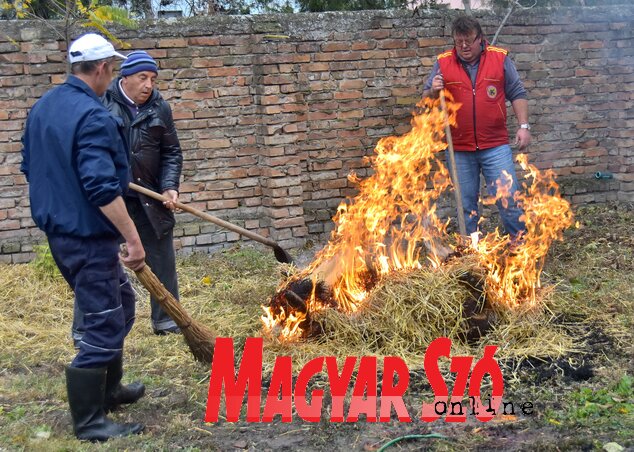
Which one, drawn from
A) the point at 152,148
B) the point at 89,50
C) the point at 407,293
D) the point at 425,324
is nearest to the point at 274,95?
the point at 152,148

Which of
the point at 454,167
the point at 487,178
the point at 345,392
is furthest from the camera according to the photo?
the point at 487,178

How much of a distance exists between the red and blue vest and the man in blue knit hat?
2638mm

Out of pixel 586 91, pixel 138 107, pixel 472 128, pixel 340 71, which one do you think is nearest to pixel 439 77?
pixel 472 128

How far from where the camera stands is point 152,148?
584 centimetres

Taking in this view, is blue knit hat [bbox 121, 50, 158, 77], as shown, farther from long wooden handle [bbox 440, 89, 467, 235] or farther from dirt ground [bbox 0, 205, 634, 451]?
long wooden handle [bbox 440, 89, 467, 235]

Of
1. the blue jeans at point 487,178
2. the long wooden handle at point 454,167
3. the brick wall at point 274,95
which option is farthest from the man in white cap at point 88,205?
the brick wall at point 274,95

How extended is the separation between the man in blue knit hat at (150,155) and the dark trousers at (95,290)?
1.38 meters

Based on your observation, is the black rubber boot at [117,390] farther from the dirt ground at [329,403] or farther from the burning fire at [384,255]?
the burning fire at [384,255]

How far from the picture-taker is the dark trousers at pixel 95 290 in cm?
412

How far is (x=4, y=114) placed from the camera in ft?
25.8

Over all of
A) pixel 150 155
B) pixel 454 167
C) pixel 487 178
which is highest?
pixel 150 155

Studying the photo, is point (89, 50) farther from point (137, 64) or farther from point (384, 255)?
point (384, 255)

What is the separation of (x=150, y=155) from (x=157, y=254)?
2.52ft

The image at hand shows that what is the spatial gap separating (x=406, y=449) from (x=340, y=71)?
555cm
